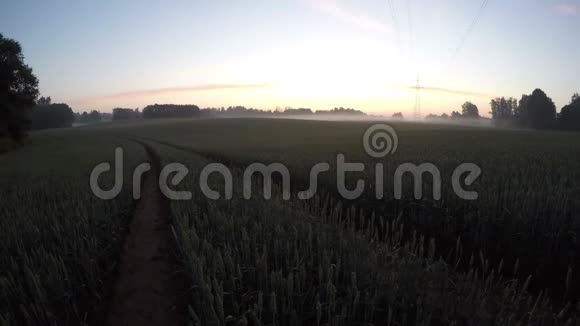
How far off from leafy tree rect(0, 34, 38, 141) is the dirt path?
42328 mm

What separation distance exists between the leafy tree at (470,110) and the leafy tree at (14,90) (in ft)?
662

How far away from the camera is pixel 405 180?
9.27m

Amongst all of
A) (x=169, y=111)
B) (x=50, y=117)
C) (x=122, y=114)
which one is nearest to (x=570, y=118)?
(x=169, y=111)

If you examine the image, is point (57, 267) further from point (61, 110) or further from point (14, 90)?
point (61, 110)

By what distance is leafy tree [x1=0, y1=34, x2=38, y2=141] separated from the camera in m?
39.2

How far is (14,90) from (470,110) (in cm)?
20623

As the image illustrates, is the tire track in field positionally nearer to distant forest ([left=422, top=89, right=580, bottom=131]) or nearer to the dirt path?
the dirt path

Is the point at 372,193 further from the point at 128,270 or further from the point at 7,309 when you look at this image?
the point at 7,309

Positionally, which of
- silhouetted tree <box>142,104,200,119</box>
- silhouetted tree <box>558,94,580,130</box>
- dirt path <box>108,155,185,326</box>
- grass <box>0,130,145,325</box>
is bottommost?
dirt path <box>108,155,185,326</box>

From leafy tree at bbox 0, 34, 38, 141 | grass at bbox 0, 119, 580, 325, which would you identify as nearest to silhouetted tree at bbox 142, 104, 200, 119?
leafy tree at bbox 0, 34, 38, 141

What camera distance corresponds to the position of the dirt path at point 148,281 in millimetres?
4301

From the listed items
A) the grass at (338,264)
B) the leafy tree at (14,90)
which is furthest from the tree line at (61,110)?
the grass at (338,264)

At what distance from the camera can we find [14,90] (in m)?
41.5

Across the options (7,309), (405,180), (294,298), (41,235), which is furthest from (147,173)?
(294,298)
